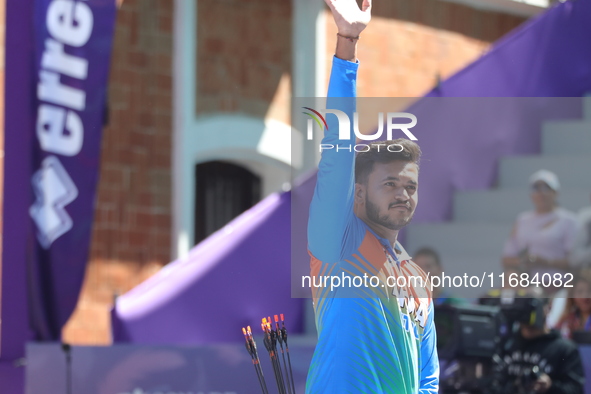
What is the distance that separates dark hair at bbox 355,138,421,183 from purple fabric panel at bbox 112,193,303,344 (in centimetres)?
293

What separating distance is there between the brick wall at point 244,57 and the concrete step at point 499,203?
3102mm

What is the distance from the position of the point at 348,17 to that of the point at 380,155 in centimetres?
42

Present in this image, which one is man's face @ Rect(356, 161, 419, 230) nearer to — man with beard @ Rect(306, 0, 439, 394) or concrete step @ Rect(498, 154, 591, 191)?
man with beard @ Rect(306, 0, 439, 394)

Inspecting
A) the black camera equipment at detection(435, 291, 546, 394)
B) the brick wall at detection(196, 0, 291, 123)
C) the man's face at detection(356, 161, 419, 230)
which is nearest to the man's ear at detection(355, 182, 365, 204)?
the man's face at detection(356, 161, 419, 230)

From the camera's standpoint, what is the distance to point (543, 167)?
6906 mm

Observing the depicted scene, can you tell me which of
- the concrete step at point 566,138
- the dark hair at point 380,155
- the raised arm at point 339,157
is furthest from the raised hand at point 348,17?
the concrete step at point 566,138

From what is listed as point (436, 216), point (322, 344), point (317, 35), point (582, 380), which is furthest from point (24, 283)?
point (317, 35)

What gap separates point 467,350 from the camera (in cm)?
544

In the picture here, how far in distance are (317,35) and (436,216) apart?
3.58m

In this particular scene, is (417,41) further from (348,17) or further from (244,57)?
(348,17)

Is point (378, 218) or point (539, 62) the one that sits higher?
point (539, 62)

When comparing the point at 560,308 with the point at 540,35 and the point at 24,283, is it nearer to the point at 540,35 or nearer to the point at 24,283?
the point at 540,35

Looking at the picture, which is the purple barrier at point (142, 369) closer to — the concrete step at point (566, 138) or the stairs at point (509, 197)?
the stairs at point (509, 197)

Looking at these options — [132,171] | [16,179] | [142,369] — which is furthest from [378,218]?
[132,171]
